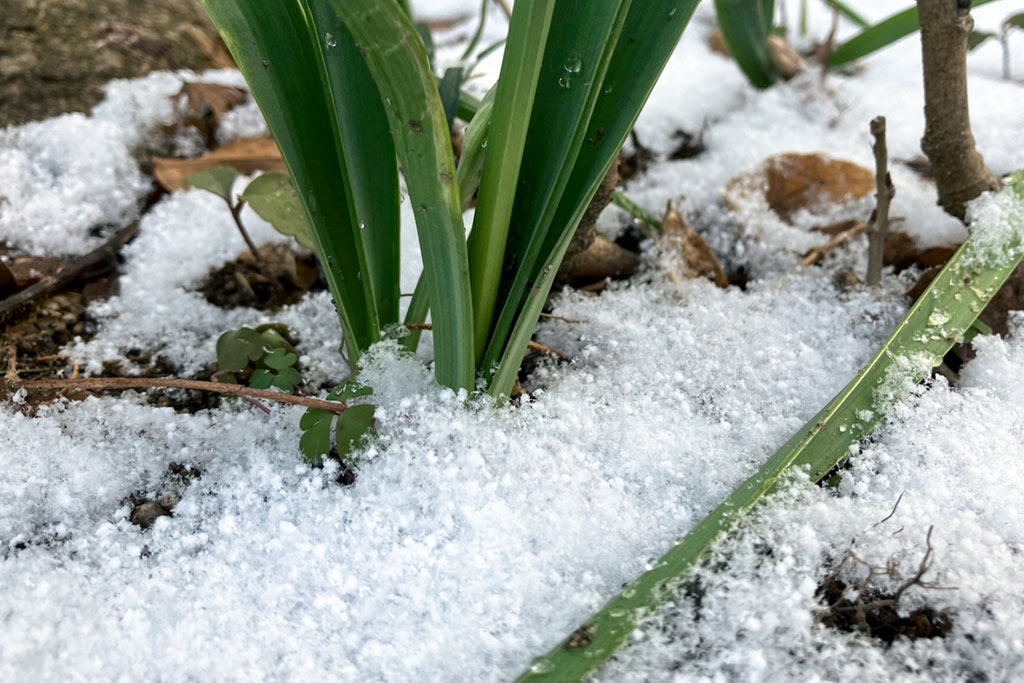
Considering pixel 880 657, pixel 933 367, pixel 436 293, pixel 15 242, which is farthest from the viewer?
pixel 15 242

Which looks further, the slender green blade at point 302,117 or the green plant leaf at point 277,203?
the green plant leaf at point 277,203

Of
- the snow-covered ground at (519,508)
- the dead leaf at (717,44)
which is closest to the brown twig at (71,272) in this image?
the snow-covered ground at (519,508)

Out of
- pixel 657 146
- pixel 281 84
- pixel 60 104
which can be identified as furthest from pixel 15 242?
pixel 657 146

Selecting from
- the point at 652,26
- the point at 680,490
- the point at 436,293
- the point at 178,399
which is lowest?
the point at 178,399

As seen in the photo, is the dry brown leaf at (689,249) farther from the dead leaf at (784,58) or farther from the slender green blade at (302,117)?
the dead leaf at (784,58)

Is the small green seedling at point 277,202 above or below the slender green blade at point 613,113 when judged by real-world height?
below

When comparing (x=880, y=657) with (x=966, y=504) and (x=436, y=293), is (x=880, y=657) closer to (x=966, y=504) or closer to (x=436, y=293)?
(x=966, y=504)

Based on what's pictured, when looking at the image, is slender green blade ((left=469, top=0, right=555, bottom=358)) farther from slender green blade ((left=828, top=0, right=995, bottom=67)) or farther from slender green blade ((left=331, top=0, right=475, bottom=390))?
slender green blade ((left=828, top=0, right=995, bottom=67))
